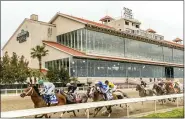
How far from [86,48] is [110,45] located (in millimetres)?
5972

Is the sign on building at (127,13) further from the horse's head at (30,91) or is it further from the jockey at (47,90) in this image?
the horse's head at (30,91)

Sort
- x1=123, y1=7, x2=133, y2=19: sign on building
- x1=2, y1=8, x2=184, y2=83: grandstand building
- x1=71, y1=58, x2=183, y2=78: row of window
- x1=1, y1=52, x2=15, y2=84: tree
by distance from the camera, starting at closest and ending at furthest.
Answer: x1=1, y1=52, x2=15, y2=84: tree, x1=71, y1=58, x2=183, y2=78: row of window, x1=2, y1=8, x2=184, y2=83: grandstand building, x1=123, y1=7, x2=133, y2=19: sign on building

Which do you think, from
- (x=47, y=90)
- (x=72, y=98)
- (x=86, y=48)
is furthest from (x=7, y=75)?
(x=47, y=90)

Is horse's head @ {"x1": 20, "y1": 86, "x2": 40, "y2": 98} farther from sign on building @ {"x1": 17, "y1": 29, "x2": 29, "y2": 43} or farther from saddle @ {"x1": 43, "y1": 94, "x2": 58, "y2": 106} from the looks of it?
sign on building @ {"x1": 17, "y1": 29, "x2": 29, "y2": 43}

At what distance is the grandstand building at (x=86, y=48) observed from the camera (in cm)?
4575

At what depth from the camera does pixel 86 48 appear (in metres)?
48.7

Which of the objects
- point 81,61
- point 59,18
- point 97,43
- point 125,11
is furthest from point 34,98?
point 125,11

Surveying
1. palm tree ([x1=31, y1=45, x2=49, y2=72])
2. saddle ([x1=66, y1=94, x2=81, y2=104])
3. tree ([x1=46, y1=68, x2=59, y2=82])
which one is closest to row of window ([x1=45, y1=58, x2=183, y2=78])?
palm tree ([x1=31, y1=45, x2=49, y2=72])

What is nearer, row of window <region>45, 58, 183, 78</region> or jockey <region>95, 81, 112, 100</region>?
jockey <region>95, 81, 112, 100</region>

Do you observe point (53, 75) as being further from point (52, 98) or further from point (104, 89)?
point (52, 98)

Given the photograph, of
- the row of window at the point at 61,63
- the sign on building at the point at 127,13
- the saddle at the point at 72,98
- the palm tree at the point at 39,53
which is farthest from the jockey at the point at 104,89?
the sign on building at the point at 127,13

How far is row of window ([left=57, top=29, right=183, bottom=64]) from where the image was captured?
49125 millimetres

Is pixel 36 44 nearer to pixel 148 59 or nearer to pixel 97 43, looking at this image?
pixel 97 43

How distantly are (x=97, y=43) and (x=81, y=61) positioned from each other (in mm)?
6809
